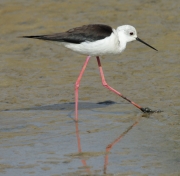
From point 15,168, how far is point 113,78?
133 inches

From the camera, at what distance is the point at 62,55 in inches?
355

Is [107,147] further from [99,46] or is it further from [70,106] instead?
[70,106]

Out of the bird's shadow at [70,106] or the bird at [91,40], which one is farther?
the bird's shadow at [70,106]

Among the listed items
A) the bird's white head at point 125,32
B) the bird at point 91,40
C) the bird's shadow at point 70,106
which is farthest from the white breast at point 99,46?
the bird's shadow at point 70,106

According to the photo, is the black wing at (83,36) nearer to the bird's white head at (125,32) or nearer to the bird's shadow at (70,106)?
the bird's white head at (125,32)

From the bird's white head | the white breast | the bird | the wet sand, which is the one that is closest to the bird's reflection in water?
the wet sand

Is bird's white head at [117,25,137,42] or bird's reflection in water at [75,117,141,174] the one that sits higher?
bird's white head at [117,25,137,42]

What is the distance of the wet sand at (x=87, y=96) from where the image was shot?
5047mm

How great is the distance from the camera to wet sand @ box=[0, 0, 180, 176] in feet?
16.6

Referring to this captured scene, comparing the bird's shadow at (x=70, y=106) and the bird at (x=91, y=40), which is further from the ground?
the bird at (x=91, y=40)

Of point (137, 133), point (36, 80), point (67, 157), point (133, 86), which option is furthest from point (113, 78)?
point (67, 157)

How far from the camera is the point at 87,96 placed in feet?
24.4

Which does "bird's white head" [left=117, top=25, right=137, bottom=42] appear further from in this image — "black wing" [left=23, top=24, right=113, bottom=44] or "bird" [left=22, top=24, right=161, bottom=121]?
"black wing" [left=23, top=24, right=113, bottom=44]

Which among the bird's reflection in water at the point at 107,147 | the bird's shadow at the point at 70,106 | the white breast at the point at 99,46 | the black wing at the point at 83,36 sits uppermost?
the black wing at the point at 83,36
